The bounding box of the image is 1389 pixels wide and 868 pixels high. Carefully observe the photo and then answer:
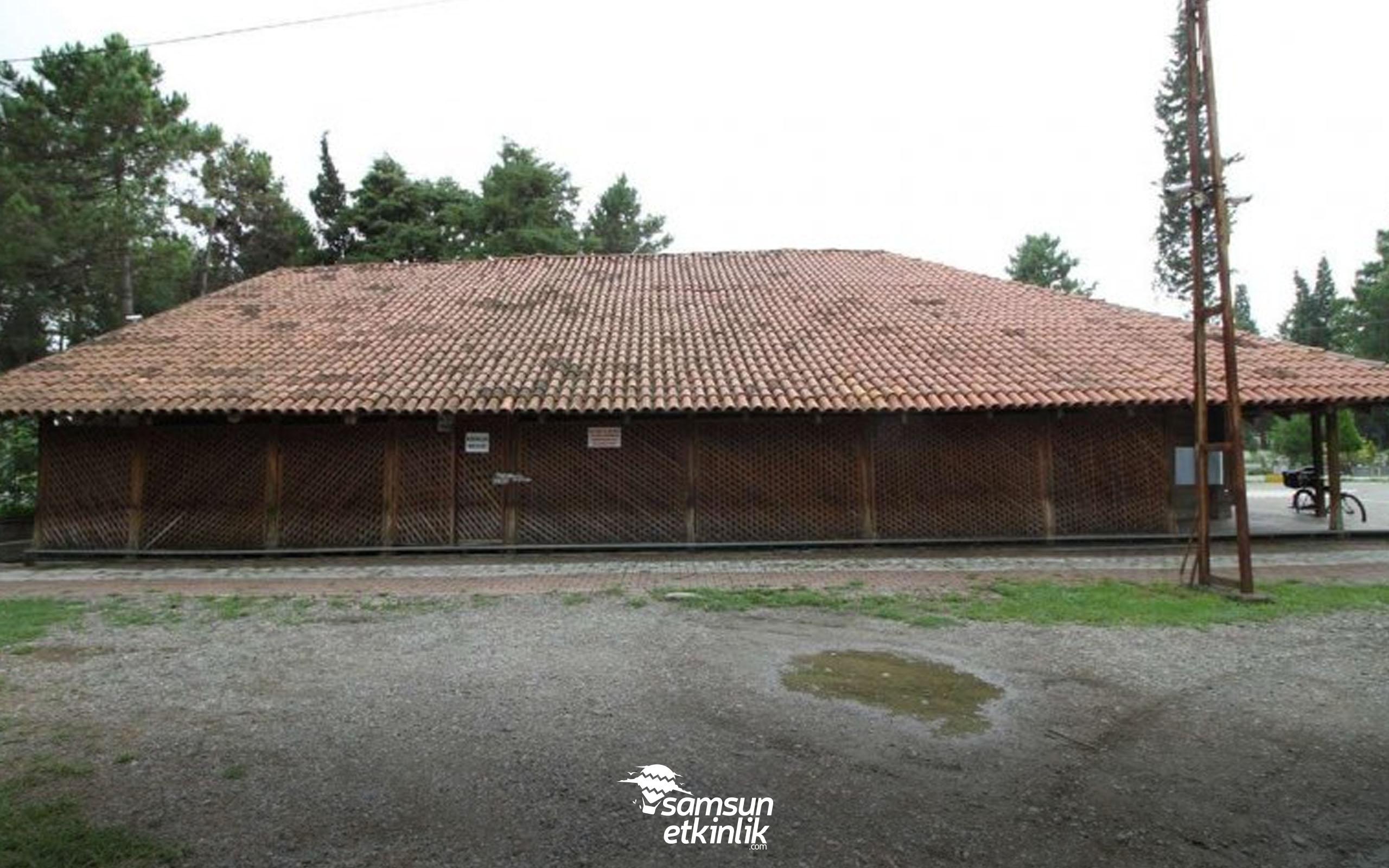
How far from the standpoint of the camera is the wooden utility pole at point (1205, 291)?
7.88 m

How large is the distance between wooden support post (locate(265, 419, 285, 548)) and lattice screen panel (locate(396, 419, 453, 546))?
1.84 metres

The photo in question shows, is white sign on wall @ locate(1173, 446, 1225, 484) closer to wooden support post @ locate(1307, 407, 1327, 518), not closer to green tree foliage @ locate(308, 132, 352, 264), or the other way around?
wooden support post @ locate(1307, 407, 1327, 518)

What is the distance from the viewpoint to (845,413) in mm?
11367

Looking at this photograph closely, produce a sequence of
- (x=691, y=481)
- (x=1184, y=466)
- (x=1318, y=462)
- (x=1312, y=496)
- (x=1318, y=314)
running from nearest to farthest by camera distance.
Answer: (x=691, y=481)
(x=1184, y=466)
(x=1318, y=462)
(x=1312, y=496)
(x=1318, y=314)

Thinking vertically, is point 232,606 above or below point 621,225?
below

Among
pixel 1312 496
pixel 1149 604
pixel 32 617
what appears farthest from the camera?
pixel 1312 496

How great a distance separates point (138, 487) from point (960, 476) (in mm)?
12658

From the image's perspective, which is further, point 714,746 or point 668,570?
point 668,570

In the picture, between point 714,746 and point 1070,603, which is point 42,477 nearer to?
point 714,746

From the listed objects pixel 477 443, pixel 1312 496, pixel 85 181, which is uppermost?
pixel 85 181

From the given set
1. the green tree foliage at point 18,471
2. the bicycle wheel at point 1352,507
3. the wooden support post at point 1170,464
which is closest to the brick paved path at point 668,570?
the wooden support post at point 1170,464

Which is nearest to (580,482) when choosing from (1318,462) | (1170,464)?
(1170,464)

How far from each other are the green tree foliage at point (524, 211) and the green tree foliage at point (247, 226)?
9.26 m

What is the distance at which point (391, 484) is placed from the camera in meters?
11.9
